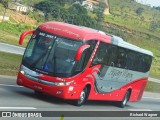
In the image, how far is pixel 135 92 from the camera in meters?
24.0

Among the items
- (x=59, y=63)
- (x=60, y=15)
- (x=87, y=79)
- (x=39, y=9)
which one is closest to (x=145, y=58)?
(x=87, y=79)

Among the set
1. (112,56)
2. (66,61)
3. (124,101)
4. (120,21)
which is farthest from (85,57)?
(120,21)

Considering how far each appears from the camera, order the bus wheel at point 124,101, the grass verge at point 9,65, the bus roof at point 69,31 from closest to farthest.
A: 1. the bus roof at point 69,31
2. the bus wheel at point 124,101
3. the grass verge at point 9,65

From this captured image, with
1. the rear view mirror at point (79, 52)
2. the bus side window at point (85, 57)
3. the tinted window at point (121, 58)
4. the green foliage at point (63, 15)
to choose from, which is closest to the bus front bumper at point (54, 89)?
the bus side window at point (85, 57)

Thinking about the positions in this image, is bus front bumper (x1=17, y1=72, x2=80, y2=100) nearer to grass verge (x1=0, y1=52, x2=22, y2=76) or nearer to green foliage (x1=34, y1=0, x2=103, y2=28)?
grass verge (x1=0, y1=52, x2=22, y2=76)

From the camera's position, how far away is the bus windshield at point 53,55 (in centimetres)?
1642

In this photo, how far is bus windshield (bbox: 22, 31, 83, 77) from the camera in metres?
16.4

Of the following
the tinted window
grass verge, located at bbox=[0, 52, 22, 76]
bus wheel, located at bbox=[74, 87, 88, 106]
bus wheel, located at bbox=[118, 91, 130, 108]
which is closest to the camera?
bus wheel, located at bbox=[74, 87, 88, 106]

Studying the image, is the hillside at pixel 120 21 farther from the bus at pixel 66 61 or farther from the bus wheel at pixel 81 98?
the bus wheel at pixel 81 98

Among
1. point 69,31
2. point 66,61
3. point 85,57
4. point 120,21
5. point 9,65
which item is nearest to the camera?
point 66,61

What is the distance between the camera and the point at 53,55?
16.5 metres

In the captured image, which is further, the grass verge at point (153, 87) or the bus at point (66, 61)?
the grass verge at point (153, 87)

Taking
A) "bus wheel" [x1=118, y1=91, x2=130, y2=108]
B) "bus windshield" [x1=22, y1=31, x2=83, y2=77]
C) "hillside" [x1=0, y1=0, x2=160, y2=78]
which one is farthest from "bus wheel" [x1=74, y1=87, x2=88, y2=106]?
"hillside" [x1=0, y1=0, x2=160, y2=78]

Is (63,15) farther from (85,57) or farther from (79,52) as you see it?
(79,52)
